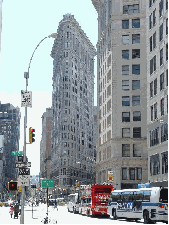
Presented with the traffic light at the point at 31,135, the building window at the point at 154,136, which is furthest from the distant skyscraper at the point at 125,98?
the traffic light at the point at 31,135

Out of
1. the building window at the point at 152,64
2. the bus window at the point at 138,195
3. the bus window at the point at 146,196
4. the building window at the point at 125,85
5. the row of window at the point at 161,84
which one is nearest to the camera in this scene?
the bus window at the point at 146,196

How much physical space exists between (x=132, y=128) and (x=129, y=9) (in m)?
26.2

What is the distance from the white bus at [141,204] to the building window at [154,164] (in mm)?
13049

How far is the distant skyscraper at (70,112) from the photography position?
168750 mm

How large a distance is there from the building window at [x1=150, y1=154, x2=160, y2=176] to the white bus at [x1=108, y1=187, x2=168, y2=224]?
1305cm

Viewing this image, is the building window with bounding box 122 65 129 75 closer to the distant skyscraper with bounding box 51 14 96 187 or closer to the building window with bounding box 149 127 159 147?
the building window with bounding box 149 127 159 147

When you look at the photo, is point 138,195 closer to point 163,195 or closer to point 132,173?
point 163,195

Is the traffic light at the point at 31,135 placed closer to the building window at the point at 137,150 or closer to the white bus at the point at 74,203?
the white bus at the point at 74,203

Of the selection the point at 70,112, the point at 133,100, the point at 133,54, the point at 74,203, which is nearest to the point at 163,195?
the point at 74,203

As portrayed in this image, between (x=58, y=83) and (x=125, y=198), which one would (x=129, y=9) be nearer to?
(x=125, y=198)

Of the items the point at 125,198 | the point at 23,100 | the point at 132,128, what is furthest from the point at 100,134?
the point at 23,100

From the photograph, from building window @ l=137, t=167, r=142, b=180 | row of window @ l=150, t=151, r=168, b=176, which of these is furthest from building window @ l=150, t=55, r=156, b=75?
building window @ l=137, t=167, r=142, b=180

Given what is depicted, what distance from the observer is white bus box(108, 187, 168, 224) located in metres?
33.3

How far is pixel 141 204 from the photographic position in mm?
36625
